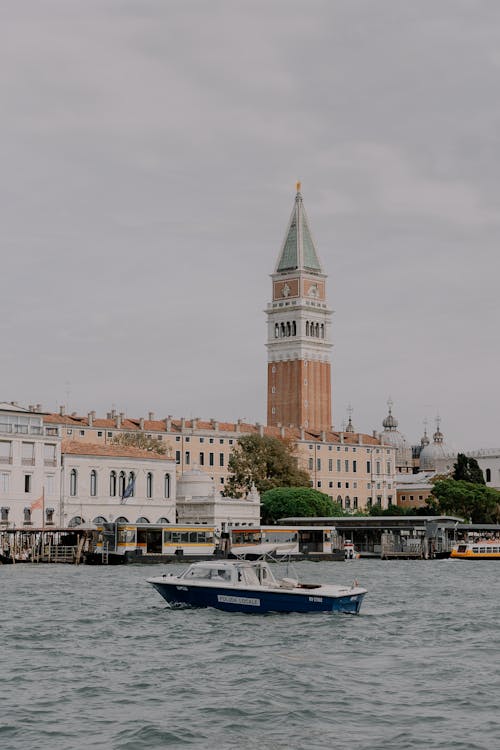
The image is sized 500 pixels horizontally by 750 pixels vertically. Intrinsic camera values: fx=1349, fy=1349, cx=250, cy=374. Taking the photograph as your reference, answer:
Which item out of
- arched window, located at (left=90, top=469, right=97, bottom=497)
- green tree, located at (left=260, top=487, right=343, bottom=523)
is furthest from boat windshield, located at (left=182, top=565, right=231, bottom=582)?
green tree, located at (left=260, top=487, right=343, bottom=523)

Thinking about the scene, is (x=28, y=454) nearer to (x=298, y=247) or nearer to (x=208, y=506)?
(x=208, y=506)

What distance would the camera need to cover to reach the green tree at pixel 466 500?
132750 millimetres

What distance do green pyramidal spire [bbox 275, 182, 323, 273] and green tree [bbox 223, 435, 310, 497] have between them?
180ft

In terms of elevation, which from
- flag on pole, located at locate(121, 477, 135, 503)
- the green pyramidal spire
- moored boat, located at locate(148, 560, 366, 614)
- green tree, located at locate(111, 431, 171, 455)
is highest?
the green pyramidal spire

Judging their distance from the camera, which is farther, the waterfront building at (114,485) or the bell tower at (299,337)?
the bell tower at (299,337)

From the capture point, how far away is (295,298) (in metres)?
174

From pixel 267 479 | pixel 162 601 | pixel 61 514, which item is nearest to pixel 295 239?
pixel 267 479

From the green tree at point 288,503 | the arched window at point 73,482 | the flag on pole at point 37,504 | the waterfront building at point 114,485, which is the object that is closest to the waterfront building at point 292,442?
the green tree at point 288,503

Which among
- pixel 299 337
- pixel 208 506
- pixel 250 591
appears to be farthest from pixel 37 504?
pixel 299 337

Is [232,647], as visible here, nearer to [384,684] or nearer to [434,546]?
[384,684]

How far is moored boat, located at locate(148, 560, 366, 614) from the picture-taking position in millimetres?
39281

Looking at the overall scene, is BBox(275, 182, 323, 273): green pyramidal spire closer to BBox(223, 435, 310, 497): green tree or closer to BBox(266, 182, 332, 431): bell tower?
BBox(266, 182, 332, 431): bell tower

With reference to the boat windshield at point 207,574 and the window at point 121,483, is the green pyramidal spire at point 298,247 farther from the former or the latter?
the boat windshield at point 207,574

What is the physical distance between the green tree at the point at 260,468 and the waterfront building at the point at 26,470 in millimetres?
32285
